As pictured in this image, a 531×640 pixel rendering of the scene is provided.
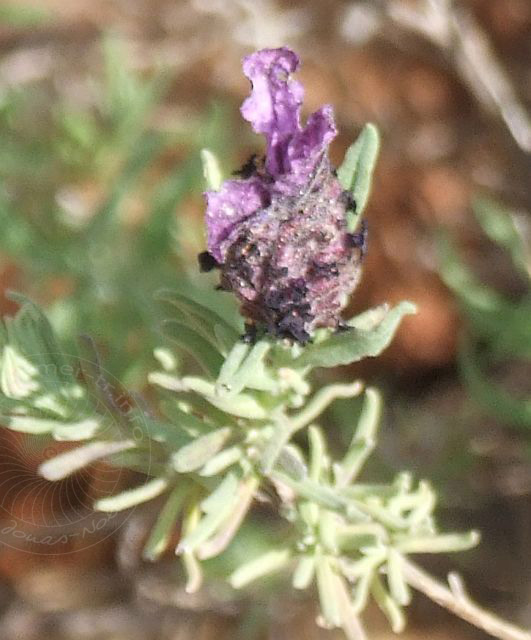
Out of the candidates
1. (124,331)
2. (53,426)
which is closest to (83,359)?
(53,426)

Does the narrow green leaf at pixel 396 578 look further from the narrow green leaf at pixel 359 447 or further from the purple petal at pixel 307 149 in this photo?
the purple petal at pixel 307 149

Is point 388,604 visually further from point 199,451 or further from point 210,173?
point 210,173

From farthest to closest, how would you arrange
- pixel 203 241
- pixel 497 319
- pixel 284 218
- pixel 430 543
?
pixel 203 241 < pixel 497 319 < pixel 430 543 < pixel 284 218

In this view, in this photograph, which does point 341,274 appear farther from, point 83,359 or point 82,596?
point 82,596

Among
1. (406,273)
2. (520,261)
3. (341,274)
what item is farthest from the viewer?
(406,273)

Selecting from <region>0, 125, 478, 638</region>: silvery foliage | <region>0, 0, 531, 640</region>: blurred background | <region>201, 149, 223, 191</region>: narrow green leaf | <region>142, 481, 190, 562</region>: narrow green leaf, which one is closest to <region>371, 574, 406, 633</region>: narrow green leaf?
<region>0, 125, 478, 638</region>: silvery foliage

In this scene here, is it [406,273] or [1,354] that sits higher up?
[1,354]

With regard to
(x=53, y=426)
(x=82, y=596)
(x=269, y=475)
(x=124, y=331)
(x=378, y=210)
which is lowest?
(x=82, y=596)

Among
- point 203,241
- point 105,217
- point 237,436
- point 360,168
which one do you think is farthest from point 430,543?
point 203,241
